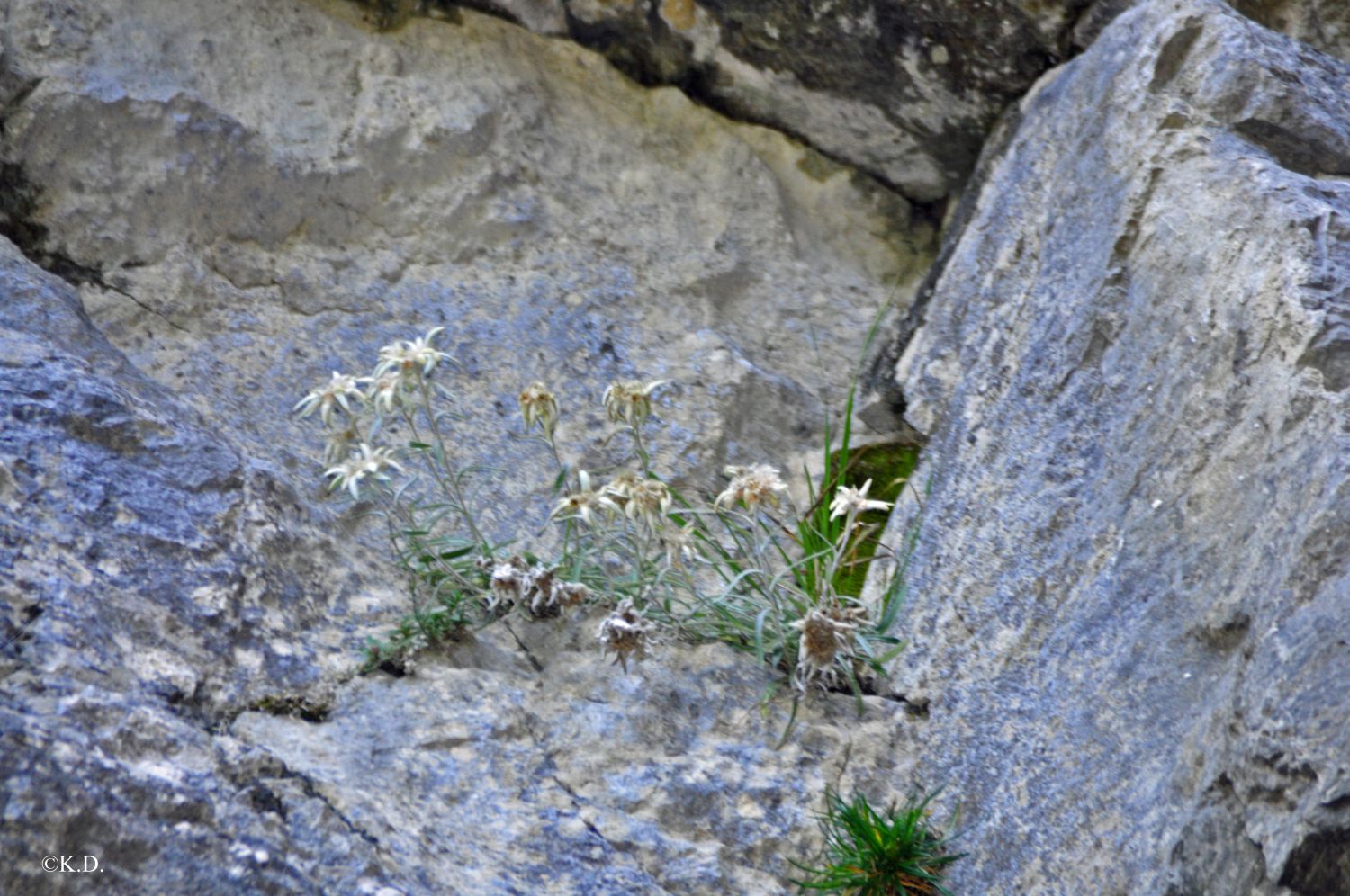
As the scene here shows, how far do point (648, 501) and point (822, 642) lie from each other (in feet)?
1.29

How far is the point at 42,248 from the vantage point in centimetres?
296

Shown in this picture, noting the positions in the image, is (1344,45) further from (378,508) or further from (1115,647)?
(378,508)

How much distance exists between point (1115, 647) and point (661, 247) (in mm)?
1728

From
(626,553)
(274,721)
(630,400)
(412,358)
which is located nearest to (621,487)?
(630,400)

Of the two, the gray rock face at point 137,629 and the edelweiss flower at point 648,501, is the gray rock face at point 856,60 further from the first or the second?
the gray rock face at point 137,629

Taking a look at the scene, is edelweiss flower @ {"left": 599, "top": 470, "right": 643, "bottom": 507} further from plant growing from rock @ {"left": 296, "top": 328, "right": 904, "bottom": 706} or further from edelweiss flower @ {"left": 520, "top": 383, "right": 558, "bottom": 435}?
edelweiss flower @ {"left": 520, "top": 383, "right": 558, "bottom": 435}

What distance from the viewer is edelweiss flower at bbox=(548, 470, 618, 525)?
2340mm

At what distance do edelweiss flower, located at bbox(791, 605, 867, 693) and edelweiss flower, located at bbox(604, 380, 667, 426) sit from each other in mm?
479

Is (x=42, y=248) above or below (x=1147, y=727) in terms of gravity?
below

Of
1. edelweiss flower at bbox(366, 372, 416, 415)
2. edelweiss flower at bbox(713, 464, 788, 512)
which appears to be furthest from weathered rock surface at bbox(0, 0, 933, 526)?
edelweiss flower at bbox(713, 464, 788, 512)

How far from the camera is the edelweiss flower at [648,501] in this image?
2.35 m

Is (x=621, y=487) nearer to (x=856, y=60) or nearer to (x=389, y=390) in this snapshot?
(x=389, y=390)

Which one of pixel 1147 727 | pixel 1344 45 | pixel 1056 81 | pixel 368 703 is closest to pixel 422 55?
pixel 1056 81

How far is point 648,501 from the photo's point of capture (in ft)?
7.73
